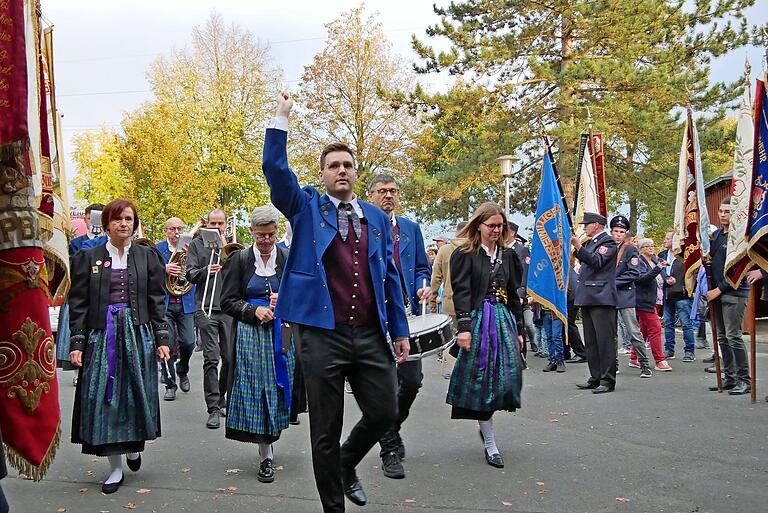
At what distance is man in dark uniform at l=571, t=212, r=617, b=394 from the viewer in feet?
32.9

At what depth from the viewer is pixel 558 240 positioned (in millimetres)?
9523

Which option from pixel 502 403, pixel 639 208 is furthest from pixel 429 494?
pixel 639 208

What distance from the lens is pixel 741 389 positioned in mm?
9570

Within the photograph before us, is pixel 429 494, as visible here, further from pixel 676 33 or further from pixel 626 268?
pixel 676 33

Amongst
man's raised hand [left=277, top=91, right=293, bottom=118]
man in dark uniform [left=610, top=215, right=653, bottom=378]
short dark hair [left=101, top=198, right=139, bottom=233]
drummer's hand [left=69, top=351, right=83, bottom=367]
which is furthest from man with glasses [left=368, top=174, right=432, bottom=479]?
man in dark uniform [left=610, top=215, right=653, bottom=378]

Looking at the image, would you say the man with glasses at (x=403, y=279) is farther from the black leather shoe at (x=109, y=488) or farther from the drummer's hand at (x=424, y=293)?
the black leather shoe at (x=109, y=488)

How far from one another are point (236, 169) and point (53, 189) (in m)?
30.6

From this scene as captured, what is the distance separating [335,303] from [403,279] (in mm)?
2015

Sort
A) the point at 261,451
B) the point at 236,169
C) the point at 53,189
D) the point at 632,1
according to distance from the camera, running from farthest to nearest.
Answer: the point at 236,169, the point at 632,1, the point at 261,451, the point at 53,189

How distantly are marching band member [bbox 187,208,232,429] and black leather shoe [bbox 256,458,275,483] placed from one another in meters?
1.76

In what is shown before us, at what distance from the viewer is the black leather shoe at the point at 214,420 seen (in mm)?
7902

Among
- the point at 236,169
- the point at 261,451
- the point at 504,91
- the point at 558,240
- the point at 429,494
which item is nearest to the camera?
the point at 429,494

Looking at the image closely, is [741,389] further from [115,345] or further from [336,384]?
[115,345]

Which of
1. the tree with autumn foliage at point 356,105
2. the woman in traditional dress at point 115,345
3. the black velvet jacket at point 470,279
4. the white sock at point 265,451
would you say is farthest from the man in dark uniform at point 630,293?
the tree with autumn foliage at point 356,105
